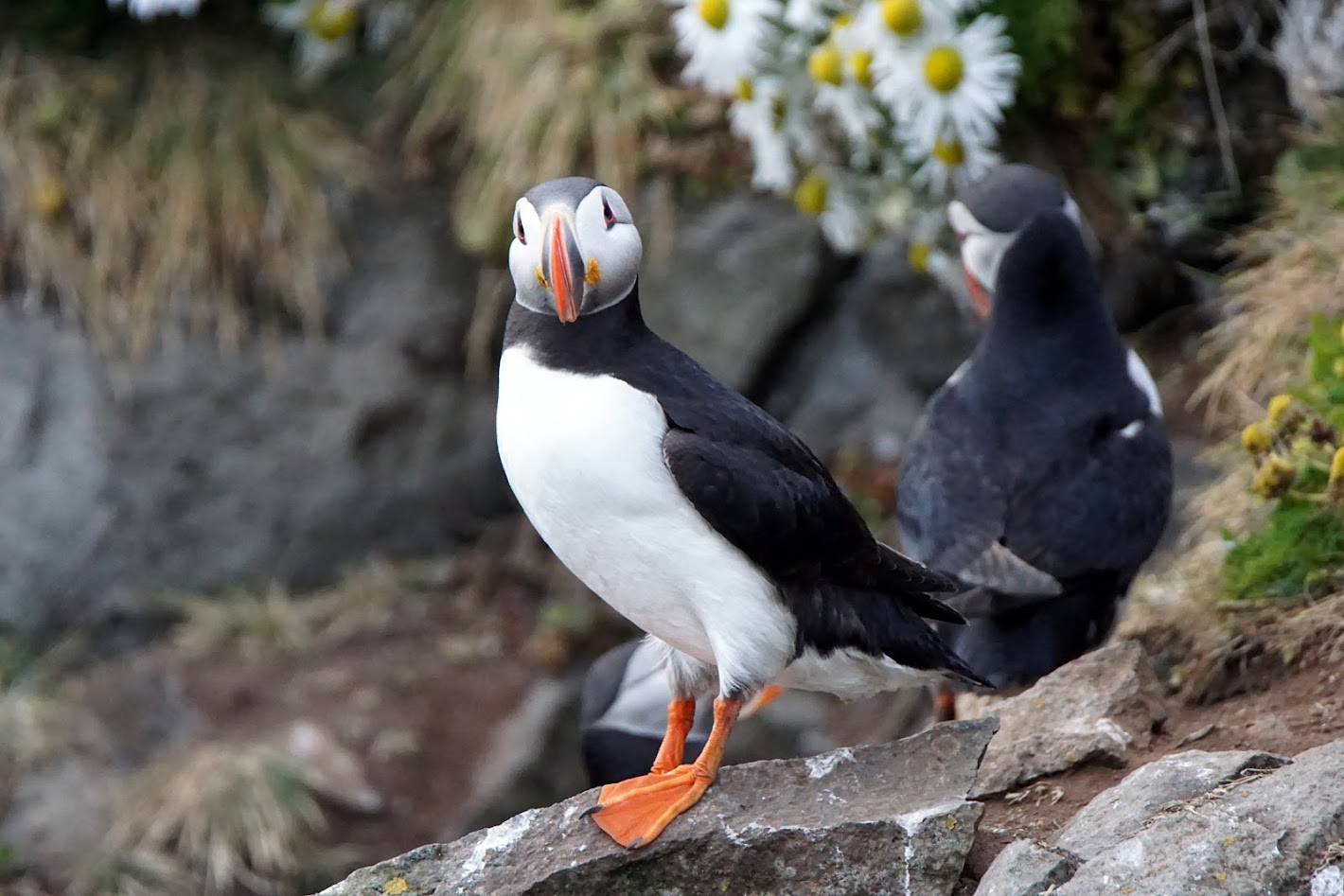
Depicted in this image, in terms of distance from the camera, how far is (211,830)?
5.48 meters

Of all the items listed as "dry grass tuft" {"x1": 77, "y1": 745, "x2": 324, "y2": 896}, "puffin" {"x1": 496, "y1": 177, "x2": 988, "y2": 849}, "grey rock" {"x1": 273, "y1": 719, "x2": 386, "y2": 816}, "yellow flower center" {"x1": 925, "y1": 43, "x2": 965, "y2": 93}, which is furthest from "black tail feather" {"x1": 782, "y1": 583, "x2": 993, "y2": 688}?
"grey rock" {"x1": 273, "y1": 719, "x2": 386, "y2": 816}

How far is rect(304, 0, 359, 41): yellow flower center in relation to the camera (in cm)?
660

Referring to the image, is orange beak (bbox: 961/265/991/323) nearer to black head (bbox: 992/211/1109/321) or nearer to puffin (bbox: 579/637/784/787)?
black head (bbox: 992/211/1109/321)

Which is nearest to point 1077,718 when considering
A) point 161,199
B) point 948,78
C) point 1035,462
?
point 1035,462

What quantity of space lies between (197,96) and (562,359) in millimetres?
4282

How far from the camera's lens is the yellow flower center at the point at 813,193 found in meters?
5.62

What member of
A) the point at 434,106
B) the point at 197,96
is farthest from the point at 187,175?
the point at 434,106

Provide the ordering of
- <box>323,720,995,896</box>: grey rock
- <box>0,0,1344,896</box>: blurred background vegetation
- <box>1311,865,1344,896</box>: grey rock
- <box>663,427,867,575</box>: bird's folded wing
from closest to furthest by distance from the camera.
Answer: <box>1311,865,1344,896</box>: grey rock < <box>323,720,995,896</box>: grey rock < <box>663,427,867,575</box>: bird's folded wing < <box>0,0,1344,896</box>: blurred background vegetation

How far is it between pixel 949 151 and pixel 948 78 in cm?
31

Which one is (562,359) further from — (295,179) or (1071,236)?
(295,179)

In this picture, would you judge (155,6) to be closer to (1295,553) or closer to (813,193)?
(813,193)

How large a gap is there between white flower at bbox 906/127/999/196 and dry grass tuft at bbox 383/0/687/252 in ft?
3.83

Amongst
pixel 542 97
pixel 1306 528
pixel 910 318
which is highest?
pixel 542 97

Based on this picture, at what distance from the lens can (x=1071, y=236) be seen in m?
4.24
